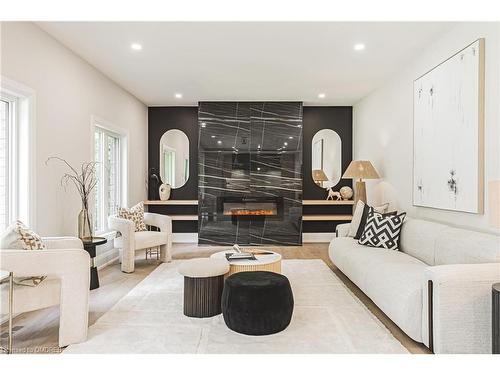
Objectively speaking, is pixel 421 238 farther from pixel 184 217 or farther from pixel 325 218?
pixel 184 217

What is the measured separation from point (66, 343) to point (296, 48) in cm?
352

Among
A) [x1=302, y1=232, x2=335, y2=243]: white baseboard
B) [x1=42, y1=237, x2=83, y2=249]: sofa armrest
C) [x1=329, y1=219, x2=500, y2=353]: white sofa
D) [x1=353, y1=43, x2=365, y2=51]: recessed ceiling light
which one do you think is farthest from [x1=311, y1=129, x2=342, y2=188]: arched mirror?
[x1=42, y1=237, x2=83, y2=249]: sofa armrest

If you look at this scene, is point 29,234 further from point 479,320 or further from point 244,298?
point 479,320

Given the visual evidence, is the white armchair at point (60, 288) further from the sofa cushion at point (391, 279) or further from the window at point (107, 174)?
the window at point (107, 174)

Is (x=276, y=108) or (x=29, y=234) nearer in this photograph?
(x=29, y=234)

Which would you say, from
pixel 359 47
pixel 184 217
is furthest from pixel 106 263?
pixel 359 47

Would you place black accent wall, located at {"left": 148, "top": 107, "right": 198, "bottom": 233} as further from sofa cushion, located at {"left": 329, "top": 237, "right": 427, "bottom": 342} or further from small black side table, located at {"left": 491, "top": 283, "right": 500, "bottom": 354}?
small black side table, located at {"left": 491, "top": 283, "right": 500, "bottom": 354}

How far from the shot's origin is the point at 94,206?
479cm

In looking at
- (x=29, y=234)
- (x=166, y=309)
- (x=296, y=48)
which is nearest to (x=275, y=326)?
(x=166, y=309)

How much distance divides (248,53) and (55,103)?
217 cm

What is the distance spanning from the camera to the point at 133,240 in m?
4.48

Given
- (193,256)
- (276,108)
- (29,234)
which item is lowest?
(193,256)

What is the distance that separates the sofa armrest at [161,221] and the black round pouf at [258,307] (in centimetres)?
261

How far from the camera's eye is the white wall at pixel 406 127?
2828 millimetres
